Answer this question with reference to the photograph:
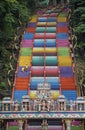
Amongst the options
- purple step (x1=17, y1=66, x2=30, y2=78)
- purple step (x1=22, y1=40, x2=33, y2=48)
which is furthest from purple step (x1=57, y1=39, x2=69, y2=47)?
purple step (x1=17, y1=66, x2=30, y2=78)

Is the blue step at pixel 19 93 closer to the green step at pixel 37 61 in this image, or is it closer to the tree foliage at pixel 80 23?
the green step at pixel 37 61

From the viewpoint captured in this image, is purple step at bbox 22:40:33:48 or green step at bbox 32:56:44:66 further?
purple step at bbox 22:40:33:48

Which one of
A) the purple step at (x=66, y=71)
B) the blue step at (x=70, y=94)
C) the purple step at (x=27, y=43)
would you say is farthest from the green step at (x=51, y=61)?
the blue step at (x=70, y=94)

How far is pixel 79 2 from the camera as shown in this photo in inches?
1984

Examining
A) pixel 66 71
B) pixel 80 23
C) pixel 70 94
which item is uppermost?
pixel 80 23

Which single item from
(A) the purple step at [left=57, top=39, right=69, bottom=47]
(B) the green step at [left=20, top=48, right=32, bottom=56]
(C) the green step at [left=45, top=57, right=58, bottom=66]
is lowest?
(C) the green step at [left=45, top=57, right=58, bottom=66]

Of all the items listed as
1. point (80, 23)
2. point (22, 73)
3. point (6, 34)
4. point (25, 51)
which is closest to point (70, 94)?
point (22, 73)

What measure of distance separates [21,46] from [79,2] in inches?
416

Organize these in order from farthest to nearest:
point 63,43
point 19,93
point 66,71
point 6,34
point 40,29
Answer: point 40,29, point 63,43, point 6,34, point 66,71, point 19,93

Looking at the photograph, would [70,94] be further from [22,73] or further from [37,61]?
[37,61]

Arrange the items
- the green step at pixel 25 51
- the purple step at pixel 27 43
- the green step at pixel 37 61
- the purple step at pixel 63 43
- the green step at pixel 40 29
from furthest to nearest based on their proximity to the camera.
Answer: the green step at pixel 40 29, the purple step at pixel 63 43, the purple step at pixel 27 43, the green step at pixel 25 51, the green step at pixel 37 61

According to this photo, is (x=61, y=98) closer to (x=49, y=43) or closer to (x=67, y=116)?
(x=67, y=116)

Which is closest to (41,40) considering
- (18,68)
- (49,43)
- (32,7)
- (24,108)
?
(49,43)

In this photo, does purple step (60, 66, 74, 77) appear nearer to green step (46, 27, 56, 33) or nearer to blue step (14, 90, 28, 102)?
blue step (14, 90, 28, 102)
